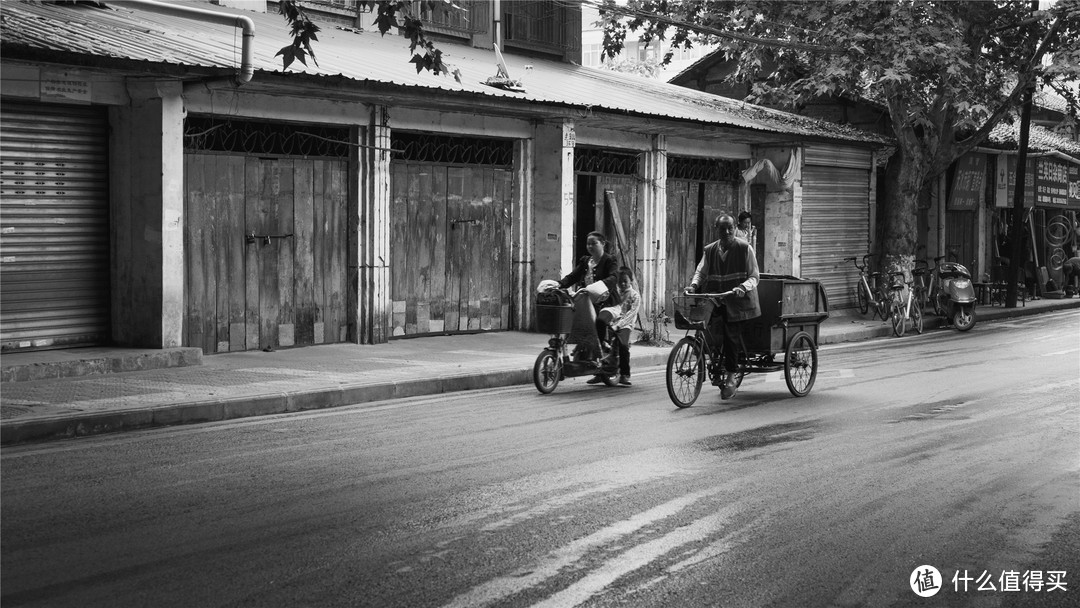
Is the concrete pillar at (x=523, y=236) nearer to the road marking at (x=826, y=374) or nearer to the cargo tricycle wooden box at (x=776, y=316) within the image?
the road marking at (x=826, y=374)

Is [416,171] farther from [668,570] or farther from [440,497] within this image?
[668,570]

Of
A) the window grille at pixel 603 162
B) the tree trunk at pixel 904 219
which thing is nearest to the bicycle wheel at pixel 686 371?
the window grille at pixel 603 162

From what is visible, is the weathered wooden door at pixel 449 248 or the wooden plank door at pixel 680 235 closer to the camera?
the weathered wooden door at pixel 449 248

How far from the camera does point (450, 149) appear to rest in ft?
59.4

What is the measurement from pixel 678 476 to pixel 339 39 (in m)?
12.3

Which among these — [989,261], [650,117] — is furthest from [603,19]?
[989,261]

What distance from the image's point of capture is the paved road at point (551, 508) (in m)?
5.61

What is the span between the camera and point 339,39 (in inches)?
731

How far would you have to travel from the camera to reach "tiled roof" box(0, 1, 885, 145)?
41.0ft

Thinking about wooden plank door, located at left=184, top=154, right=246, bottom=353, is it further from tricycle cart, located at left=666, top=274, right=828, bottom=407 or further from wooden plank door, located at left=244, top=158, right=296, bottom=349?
tricycle cart, located at left=666, top=274, right=828, bottom=407

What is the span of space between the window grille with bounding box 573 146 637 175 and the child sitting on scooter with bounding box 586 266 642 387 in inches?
258

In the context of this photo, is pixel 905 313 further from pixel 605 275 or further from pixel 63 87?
pixel 63 87

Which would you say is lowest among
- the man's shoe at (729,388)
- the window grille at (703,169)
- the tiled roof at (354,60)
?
the man's shoe at (729,388)

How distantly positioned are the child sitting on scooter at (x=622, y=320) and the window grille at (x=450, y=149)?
172 inches
